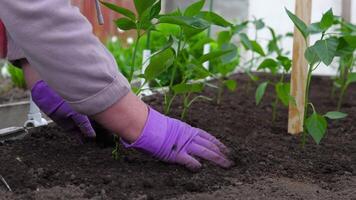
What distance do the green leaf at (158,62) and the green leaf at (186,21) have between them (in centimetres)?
11

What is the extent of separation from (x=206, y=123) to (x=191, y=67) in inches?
8.3

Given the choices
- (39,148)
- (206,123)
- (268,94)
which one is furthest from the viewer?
(268,94)

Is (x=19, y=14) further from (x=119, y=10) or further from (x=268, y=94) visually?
(x=268, y=94)

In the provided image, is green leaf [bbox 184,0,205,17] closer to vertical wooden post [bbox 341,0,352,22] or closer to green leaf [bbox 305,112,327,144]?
green leaf [bbox 305,112,327,144]

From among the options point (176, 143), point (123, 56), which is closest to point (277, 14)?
point (123, 56)

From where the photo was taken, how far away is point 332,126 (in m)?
2.45

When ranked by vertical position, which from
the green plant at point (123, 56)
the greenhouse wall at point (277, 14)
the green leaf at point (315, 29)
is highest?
the green leaf at point (315, 29)

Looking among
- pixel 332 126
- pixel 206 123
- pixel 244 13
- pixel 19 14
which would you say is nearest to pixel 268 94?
pixel 332 126

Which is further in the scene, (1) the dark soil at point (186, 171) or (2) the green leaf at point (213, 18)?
(2) the green leaf at point (213, 18)

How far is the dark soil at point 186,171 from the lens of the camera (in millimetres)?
1519

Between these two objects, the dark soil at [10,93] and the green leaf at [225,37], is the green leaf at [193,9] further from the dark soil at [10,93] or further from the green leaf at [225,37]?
the dark soil at [10,93]

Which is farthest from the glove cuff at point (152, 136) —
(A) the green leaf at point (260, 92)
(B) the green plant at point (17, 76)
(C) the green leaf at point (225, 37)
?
(B) the green plant at point (17, 76)

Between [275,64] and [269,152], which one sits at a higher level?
[275,64]

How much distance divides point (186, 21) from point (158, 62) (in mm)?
169
